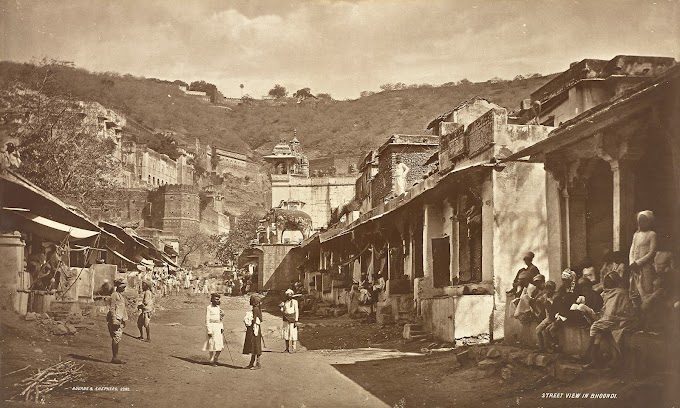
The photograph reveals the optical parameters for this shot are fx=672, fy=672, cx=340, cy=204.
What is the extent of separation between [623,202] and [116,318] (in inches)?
274

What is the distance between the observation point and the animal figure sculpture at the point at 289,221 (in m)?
25.8

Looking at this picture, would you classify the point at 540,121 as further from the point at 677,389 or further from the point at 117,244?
the point at 117,244

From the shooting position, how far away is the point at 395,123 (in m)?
16.5

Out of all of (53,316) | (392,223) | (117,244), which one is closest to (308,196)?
(392,223)

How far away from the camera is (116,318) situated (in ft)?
31.3

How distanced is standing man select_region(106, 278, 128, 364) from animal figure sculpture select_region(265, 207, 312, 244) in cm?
1607

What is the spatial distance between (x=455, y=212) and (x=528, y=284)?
13.0 feet

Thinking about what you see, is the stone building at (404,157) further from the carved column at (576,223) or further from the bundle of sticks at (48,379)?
the bundle of sticks at (48,379)

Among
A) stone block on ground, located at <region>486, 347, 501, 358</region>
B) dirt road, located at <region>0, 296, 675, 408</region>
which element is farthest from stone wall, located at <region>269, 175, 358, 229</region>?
stone block on ground, located at <region>486, 347, 501, 358</region>

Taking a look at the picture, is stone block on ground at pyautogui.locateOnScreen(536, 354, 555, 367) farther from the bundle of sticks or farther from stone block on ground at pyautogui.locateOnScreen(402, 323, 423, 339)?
the bundle of sticks

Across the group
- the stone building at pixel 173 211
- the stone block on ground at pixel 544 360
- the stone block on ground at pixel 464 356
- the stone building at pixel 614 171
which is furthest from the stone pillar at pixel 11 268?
the stone building at pixel 173 211

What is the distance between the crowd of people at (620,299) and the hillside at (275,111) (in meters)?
4.97

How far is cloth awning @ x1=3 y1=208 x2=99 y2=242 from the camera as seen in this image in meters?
10.2

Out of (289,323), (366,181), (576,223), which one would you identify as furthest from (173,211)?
(576,223)
